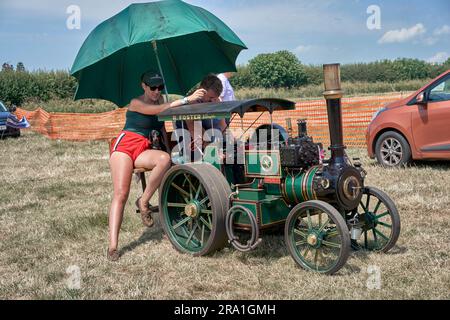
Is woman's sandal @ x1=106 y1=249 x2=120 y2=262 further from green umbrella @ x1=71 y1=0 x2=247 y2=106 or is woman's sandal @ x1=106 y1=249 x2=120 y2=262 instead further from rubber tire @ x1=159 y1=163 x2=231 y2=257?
green umbrella @ x1=71 y1=0 x2=247 y2=106

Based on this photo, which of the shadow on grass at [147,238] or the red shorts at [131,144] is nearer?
the red shorts at [131,144]

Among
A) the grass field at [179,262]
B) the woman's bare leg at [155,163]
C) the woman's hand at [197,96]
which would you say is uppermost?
the woman's hand at [197,96]

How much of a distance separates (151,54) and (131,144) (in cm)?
135

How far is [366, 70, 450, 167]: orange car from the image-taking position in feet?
27.8

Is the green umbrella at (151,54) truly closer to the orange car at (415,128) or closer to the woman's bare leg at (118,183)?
the woman's bare leg at (118,183)

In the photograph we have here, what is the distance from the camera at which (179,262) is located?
4836 mm

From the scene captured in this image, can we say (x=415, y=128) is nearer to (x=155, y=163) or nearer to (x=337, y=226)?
(x=155, y=163)

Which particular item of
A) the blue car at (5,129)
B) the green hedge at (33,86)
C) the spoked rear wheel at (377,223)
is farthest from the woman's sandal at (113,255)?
the green hedge at (33,86)

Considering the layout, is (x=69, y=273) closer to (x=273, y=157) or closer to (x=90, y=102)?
(x=273, y=157)

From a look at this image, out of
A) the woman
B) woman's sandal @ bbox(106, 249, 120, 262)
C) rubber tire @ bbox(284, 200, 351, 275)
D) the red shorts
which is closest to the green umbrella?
the woman

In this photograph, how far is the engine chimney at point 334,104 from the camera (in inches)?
161

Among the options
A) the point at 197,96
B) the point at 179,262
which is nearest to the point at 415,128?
the point at 197,96

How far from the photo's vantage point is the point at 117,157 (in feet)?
17.3

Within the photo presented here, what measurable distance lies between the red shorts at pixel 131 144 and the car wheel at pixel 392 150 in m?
5.26
